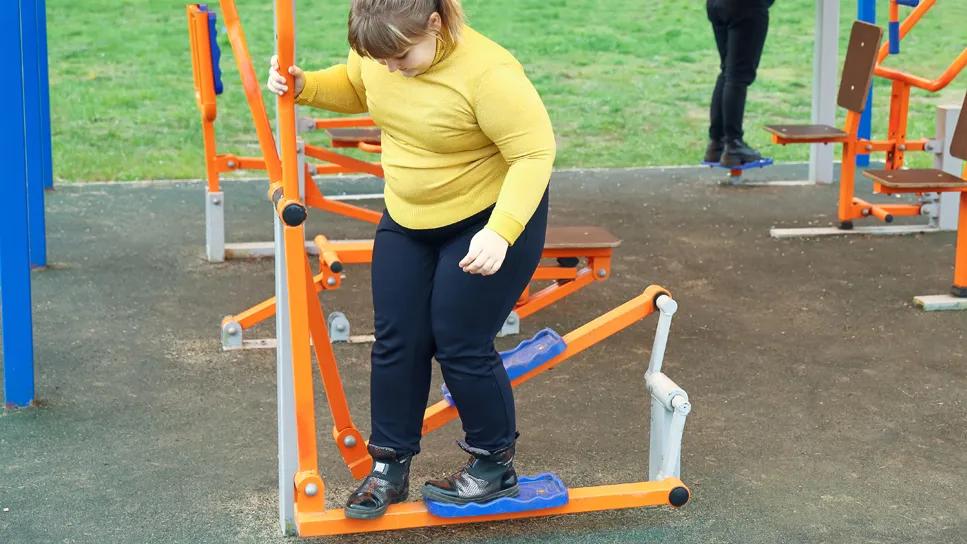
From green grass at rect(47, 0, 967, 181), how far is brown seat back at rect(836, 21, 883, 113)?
3.06 meters

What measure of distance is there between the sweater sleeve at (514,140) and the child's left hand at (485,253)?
0.06 feet

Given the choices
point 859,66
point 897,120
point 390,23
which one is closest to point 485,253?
point 390,23

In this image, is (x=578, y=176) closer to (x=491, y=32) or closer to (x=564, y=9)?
(x=491, y=32)

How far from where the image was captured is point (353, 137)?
258 inches

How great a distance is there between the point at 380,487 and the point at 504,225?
761 millimetres

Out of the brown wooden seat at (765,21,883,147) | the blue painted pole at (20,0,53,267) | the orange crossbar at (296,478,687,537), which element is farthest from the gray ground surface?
the brown wooden seat at (765,21,883,147)

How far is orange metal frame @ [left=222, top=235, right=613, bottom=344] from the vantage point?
4633 millimetres

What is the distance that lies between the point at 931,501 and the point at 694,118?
8391 mm

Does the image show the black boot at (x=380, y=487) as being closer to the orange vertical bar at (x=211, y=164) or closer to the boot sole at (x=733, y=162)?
the orange vertical bar at (x=211, y=164)

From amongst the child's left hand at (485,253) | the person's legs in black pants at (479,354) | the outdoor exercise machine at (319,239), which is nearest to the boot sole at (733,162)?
the outdoor exercise machine at (319,239)

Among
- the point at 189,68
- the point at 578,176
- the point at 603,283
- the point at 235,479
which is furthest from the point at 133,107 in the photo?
the point at 235,479

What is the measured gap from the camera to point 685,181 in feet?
26.0

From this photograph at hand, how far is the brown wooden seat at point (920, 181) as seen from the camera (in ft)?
18.2

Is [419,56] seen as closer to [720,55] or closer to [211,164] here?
[211,164]
